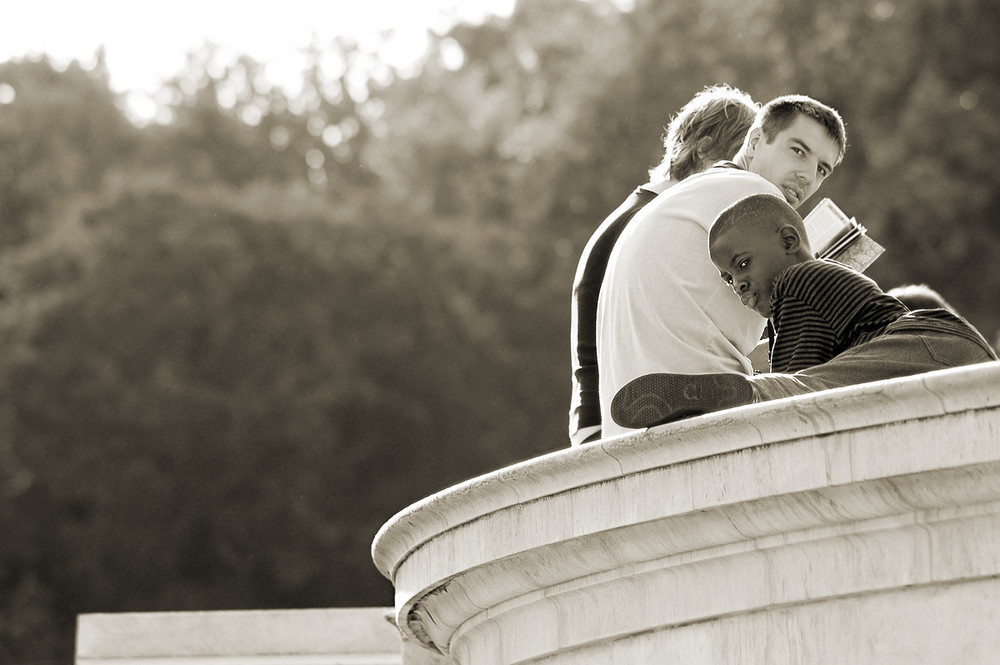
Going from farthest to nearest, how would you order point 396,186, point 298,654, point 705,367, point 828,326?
point 396,186 < point 298,654 < point 705,367 < point 828,326

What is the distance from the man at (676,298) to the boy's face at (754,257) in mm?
256

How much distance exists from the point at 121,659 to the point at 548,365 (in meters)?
18.3

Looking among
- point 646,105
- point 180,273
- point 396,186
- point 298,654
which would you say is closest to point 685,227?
point 298,654

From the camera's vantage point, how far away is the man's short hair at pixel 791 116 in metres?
4.06

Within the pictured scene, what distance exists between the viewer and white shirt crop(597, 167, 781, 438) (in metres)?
3.71

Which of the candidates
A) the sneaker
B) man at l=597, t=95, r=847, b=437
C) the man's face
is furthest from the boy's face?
the man's face

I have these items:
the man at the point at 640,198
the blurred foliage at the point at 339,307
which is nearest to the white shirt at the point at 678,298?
the man at the point at 640,198

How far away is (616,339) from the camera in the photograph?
3.81 meters

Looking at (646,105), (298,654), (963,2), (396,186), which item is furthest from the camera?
(396,186)

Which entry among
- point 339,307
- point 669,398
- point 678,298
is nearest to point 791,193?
point 678,298

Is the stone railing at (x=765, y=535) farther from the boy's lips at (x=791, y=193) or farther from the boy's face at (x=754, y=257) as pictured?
the boy's lips at (x=791, y=193)

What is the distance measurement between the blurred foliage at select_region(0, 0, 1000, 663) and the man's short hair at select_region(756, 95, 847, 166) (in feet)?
51.1

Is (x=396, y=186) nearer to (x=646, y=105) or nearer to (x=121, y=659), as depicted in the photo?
(x=646, y=105)

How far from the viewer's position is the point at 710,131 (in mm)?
Answer: 4523
